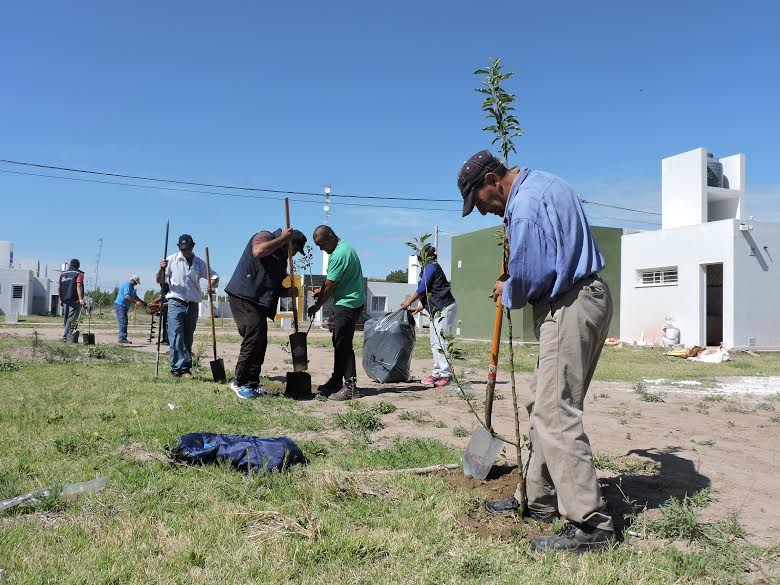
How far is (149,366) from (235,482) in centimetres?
626

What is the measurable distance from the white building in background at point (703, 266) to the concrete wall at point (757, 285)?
1.2 inches

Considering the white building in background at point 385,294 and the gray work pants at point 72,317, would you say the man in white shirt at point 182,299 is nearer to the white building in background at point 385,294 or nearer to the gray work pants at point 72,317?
the gray work pants at point 72,317

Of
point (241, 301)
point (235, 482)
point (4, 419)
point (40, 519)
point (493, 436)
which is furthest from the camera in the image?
point (241, 301)

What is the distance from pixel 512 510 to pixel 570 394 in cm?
71

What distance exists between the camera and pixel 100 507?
9.11ft

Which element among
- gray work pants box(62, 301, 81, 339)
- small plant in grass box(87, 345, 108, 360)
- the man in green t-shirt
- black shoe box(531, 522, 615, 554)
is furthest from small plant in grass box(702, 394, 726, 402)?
gray work pants box(62, 301, 81, 339)

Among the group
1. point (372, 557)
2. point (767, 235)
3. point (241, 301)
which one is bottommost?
point (372, 557)

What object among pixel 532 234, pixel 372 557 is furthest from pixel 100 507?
pixel 532 234

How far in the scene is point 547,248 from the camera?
267cm

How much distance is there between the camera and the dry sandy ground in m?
3.25

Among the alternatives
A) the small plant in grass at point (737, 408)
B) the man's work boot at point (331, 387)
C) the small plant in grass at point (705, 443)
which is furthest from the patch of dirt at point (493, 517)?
the small plant in grass at point (737, 408)

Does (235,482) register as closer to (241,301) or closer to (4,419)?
(4,419)

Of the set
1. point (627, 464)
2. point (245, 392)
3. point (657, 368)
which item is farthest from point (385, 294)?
point (627, 464)

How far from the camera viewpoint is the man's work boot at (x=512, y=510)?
2.84 meters
